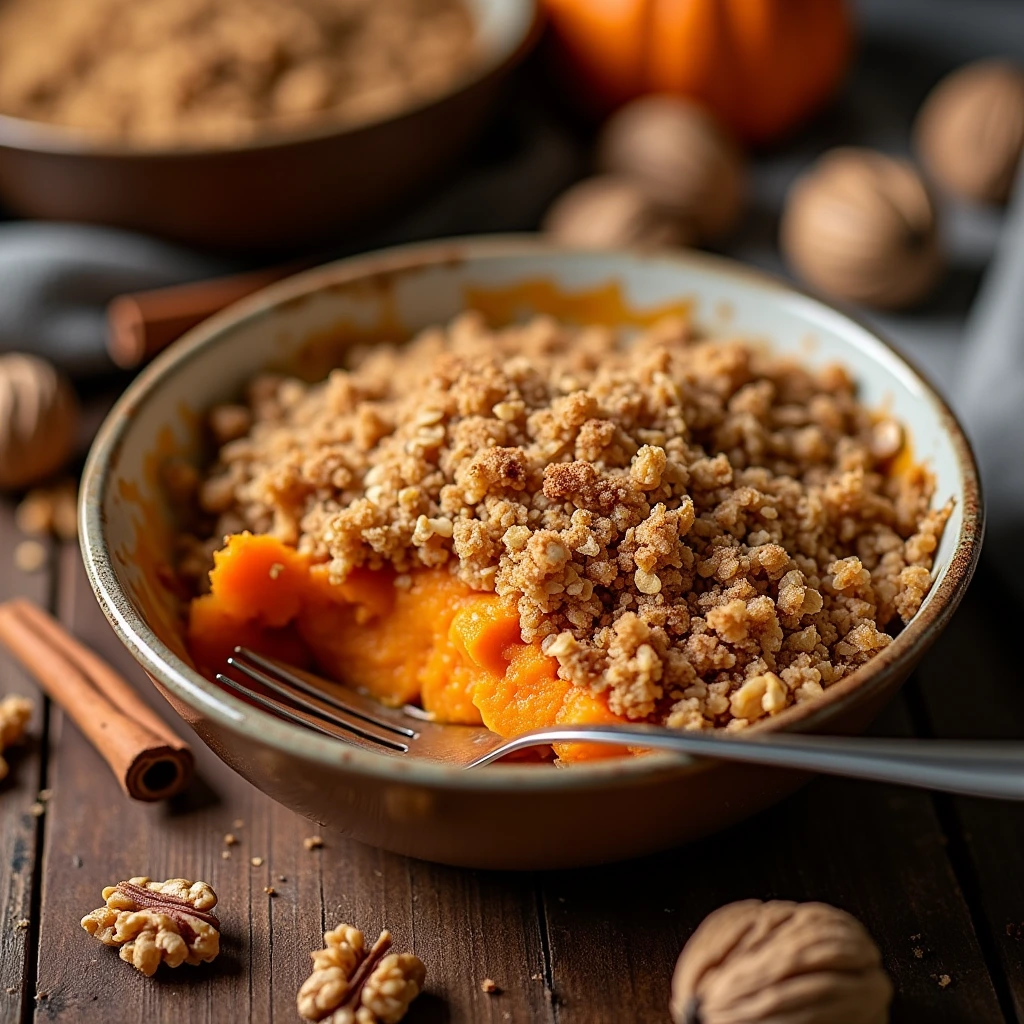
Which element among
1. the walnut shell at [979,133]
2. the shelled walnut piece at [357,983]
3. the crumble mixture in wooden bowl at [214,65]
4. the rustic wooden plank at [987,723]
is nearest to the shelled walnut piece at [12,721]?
the shelled walnut piece at [357,983]

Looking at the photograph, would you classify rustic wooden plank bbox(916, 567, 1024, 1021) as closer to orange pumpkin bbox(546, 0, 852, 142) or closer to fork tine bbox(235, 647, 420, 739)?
fork tine bbox(235, 647, 420, 739)

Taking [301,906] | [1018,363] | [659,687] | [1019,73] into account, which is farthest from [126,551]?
[1019,73]

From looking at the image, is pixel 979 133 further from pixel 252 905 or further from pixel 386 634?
pixel 252 905

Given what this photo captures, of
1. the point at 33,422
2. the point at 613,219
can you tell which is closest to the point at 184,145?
the point at 33,422

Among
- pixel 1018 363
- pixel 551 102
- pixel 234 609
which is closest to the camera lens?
pixel 234 609

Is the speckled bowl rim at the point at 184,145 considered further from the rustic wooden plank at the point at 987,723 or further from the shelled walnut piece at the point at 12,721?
the rustic wooden plank at the point at 987,723

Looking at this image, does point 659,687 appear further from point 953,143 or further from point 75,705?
point 953,143
